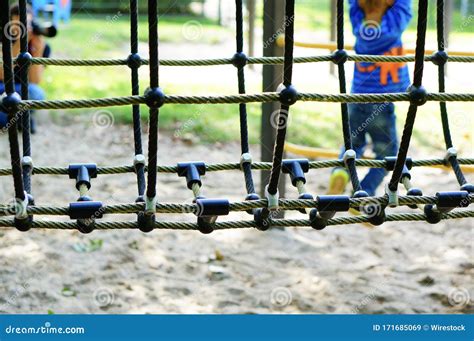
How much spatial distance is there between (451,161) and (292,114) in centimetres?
247

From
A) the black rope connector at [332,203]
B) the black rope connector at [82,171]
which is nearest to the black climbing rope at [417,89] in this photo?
the black rope connector at [332,203]

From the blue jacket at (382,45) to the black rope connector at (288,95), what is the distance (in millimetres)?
1072

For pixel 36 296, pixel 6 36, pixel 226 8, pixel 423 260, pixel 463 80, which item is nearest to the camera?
pixel 6 36

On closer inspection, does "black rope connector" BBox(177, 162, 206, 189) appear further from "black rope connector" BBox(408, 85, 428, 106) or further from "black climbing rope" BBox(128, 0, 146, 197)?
"black rope connector" BBox(408, 85, 428, 106)

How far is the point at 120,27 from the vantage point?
7.30 metres

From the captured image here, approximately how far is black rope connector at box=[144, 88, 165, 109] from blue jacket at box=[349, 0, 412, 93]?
47.4 inches

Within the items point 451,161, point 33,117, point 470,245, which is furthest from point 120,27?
point 451,161

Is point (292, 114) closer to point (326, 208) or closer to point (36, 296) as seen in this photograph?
point (36, 296)

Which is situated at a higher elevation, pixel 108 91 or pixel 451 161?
pixel 451 161

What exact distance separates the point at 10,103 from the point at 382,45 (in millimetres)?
1424

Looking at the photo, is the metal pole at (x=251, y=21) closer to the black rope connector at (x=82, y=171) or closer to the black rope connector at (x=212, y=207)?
the black rope connector at (x=82, y=171)

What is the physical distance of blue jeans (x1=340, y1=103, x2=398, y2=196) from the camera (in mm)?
2504

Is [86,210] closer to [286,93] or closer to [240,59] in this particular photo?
[286,93]

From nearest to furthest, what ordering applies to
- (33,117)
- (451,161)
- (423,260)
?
(451,161) < (423,260) < (33,117)
